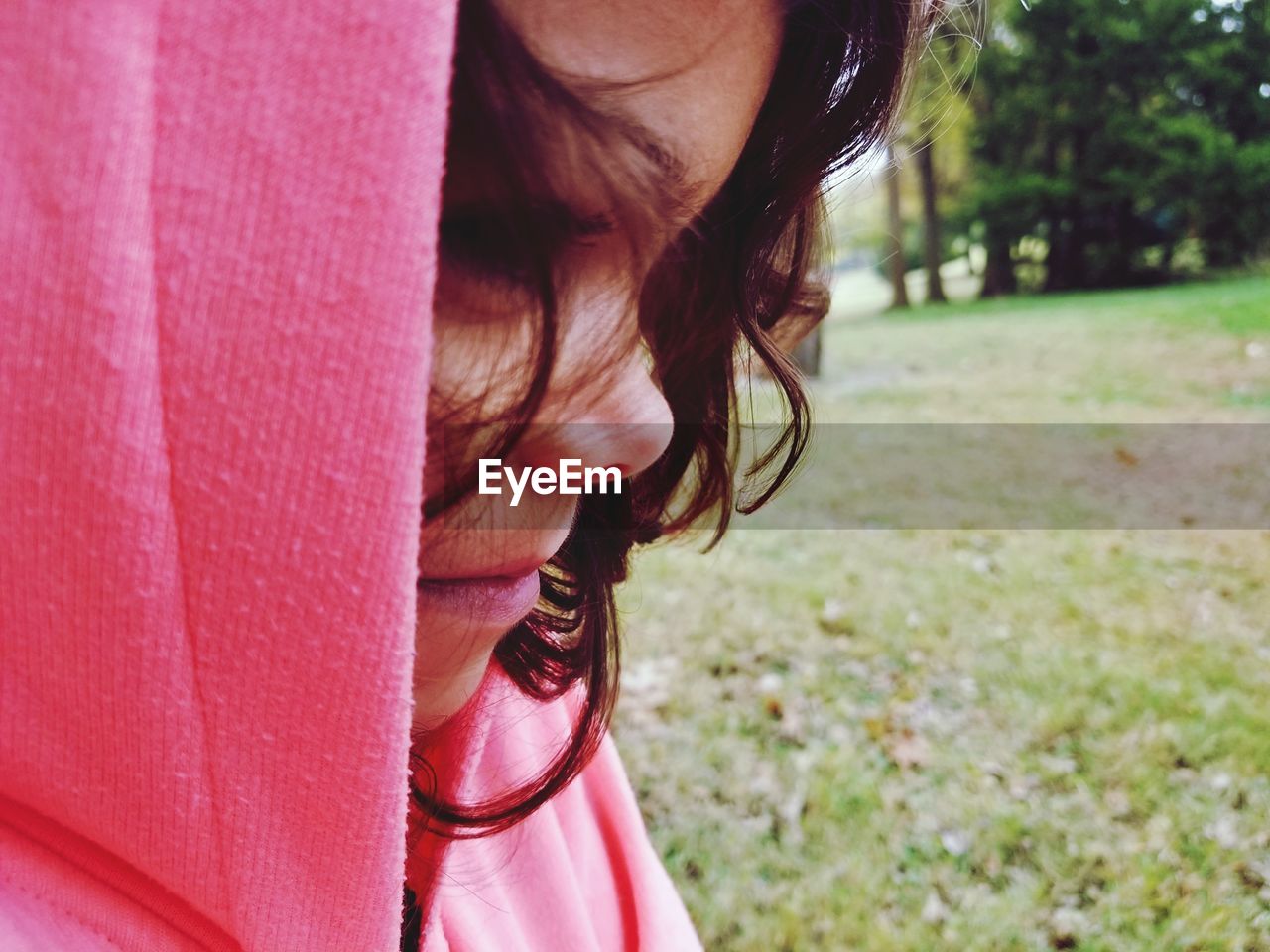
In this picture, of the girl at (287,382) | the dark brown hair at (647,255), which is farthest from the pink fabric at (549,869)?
the girl at (287,382)

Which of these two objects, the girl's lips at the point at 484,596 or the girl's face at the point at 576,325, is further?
the girl's lips at the point at 484,596

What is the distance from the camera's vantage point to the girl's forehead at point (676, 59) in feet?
1.92

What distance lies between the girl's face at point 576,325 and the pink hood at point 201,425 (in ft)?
0.35

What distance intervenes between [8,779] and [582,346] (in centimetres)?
50

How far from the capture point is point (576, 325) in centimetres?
70

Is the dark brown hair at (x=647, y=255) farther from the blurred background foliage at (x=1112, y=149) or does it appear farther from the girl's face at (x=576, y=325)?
the blurred background foliage at (x=1112, y=149)

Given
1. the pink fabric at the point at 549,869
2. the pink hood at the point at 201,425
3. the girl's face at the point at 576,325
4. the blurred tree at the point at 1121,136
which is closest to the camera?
the pink hood at the point at 201,425

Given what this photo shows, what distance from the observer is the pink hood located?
50cm

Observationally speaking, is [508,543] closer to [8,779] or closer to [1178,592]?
[8,779]

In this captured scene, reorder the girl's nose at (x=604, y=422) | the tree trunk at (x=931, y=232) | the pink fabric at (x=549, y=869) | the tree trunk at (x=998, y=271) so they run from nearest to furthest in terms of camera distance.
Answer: the girl's nose at (x=604, y=422), the pink fabric at (x=549, y=869), the tree trunk at (x=998, y=271), the tree trunk at (x=931, y=232)

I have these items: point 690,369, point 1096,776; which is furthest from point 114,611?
point 1096,776

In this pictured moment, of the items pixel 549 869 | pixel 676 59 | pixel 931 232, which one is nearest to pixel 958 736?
pixel 549 869

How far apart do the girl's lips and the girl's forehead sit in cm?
40

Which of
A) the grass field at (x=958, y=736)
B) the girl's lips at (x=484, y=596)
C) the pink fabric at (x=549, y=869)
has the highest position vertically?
the girl's lips at (x=484, y=596)
